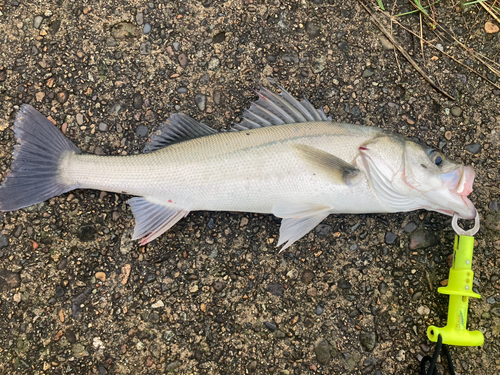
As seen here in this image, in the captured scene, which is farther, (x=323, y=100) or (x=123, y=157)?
(x=323, y=100)

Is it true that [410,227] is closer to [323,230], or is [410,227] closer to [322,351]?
[323,230]

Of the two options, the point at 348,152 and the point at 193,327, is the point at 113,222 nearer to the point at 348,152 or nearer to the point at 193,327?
the point at 193,327

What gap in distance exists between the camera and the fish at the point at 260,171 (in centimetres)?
243

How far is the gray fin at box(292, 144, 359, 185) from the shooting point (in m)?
2.40

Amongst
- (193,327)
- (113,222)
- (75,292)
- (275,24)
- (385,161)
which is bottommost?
(193,327)

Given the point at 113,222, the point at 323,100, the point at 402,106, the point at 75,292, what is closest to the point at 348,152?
the point at 323,100

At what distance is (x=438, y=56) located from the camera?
2936 millimetres

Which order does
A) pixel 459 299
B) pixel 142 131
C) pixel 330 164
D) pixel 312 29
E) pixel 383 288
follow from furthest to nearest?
1. pixel 312 29
2. pixel 142 131
3. pixel 383 288
4. pixel 459 299
5. pixel 330 164

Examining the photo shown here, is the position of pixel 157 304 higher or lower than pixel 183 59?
lower

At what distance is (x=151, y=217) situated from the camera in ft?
8.56

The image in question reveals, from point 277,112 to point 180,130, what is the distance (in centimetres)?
74

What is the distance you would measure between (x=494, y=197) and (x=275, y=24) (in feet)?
7.44

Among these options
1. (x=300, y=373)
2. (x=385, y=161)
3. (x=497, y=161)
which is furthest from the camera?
(x=497, y=161)

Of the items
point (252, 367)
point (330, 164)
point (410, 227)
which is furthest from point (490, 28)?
point (252, 367)
